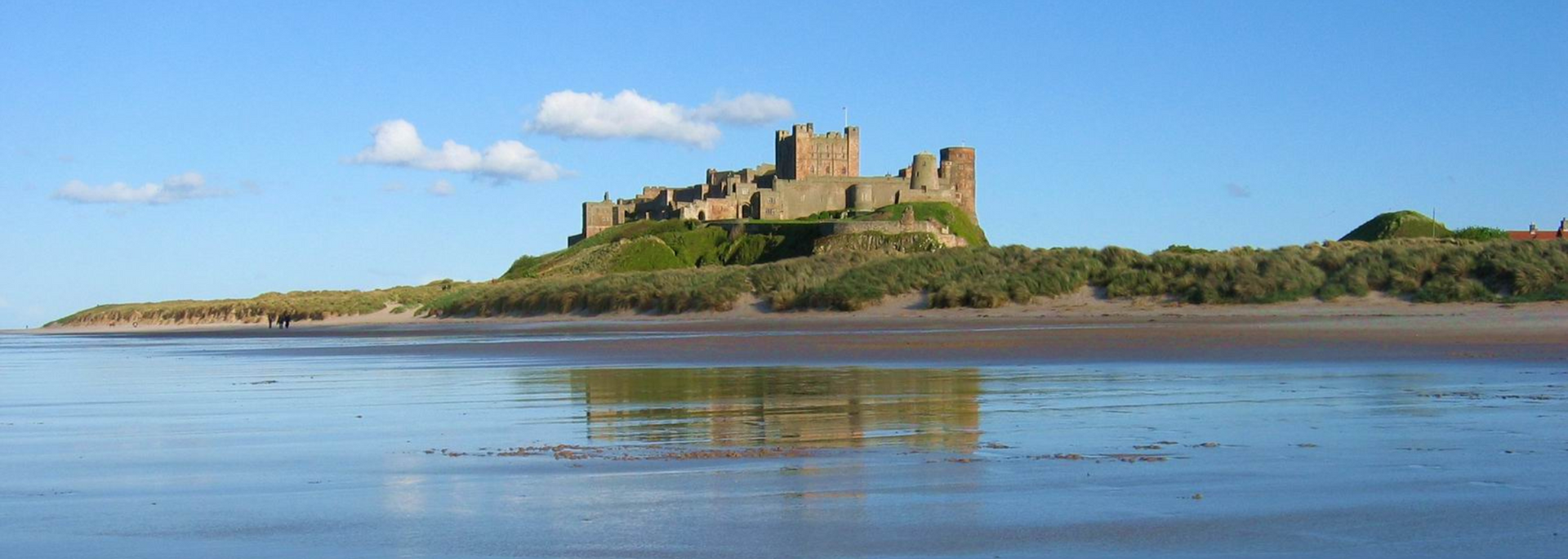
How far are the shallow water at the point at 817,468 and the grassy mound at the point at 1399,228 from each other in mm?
38967

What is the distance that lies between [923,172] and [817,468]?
91.4m

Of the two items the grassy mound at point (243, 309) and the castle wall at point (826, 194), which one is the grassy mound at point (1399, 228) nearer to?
the grassy mound at point (243, 309)

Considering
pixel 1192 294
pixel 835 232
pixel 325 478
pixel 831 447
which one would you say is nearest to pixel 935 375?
pixel 831 447

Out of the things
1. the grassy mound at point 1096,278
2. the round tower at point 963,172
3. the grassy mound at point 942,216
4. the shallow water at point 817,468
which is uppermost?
the round tower at point 963,172

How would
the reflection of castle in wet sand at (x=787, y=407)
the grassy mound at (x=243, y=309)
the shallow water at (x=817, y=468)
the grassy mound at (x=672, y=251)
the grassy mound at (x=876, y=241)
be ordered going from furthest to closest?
the grassy mound at (x=672, y=251)
the grassy mound at (x=876, y=241)
the grassy mound at (x=243, y=309)
the reflection of castle in wet sand at (x=787, y=407)
the shallow water at (x=817, y=468)

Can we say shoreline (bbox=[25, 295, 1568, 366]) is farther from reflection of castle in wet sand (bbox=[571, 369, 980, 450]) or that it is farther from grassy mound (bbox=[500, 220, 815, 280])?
grassy mound (bbox=[500, 220, 815, 280])

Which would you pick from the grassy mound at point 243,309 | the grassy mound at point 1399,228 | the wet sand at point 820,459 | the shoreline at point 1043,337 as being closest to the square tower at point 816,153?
the grassy mound at point 243,309

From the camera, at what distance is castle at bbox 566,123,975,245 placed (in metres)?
90.5

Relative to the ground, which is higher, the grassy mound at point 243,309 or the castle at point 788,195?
the castle at point 788,195

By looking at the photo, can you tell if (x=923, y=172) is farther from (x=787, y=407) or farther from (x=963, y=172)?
(x=787, y=407)

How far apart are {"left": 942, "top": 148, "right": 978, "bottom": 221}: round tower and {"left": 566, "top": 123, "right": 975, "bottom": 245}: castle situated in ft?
0.18

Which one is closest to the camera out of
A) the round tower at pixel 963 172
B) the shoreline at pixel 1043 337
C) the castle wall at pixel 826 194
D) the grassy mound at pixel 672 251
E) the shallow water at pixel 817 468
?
the shallow water at pixel 817 468

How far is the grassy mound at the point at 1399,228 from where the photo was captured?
46906 millimetres

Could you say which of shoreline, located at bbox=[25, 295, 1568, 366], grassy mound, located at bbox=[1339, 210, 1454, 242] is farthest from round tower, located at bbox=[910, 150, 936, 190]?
shoreline, located at bbox=[25, 295, 1568, 366]
